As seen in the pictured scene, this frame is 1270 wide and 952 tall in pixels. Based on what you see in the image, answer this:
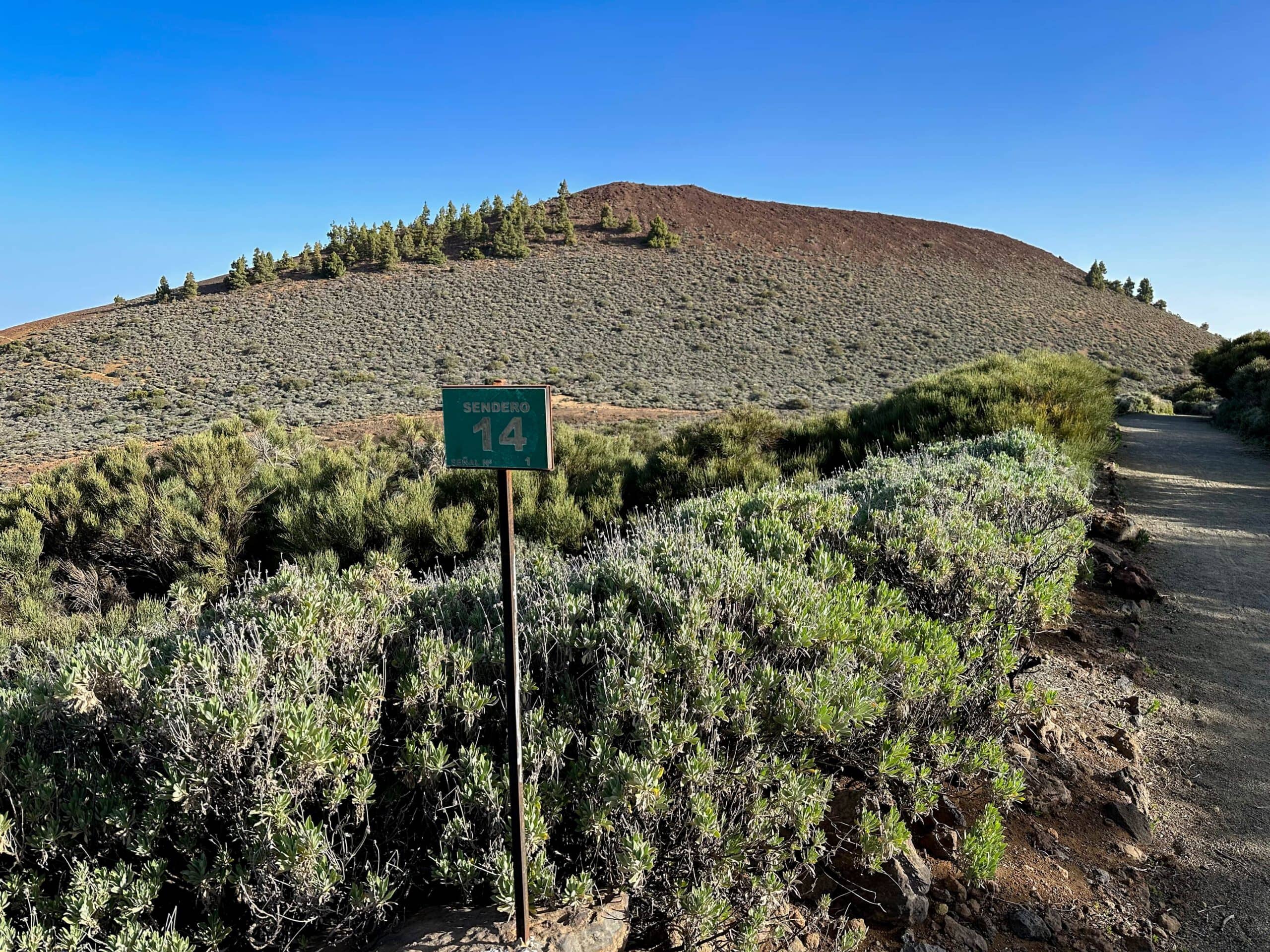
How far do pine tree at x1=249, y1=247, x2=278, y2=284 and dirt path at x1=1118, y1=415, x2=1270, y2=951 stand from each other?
5048 cm

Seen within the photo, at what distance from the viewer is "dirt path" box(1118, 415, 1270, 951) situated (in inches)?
109

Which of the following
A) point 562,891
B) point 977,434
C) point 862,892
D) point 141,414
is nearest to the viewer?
point 562,891

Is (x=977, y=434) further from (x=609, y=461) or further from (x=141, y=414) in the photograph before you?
(x=141, y=414)

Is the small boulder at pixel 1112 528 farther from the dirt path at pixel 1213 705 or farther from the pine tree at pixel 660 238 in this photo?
the pine tree at pixel 660 238

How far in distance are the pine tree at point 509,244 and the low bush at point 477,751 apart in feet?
164

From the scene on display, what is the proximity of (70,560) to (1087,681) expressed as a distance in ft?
32.6

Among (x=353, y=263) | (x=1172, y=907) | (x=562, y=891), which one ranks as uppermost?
(x=353, y=263)

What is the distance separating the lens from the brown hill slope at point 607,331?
27375mm

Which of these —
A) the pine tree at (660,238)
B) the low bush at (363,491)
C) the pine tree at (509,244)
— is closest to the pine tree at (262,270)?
the pine tree at (509,244)

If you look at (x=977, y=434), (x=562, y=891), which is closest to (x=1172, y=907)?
(x=562, y=891)

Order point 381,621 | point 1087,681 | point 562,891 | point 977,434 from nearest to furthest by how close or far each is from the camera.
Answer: point 562,891
point 381,621
point 1087,681
point 977,434

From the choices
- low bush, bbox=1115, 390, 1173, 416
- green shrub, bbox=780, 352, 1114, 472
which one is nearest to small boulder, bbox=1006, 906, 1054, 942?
green shrub, bbox=780, 352, 1114, 472

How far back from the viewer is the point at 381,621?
111 inches

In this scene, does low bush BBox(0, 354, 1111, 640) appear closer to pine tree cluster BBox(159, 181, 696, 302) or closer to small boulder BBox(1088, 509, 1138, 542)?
small boulder BBox(1088, 509, 1138, 542)
